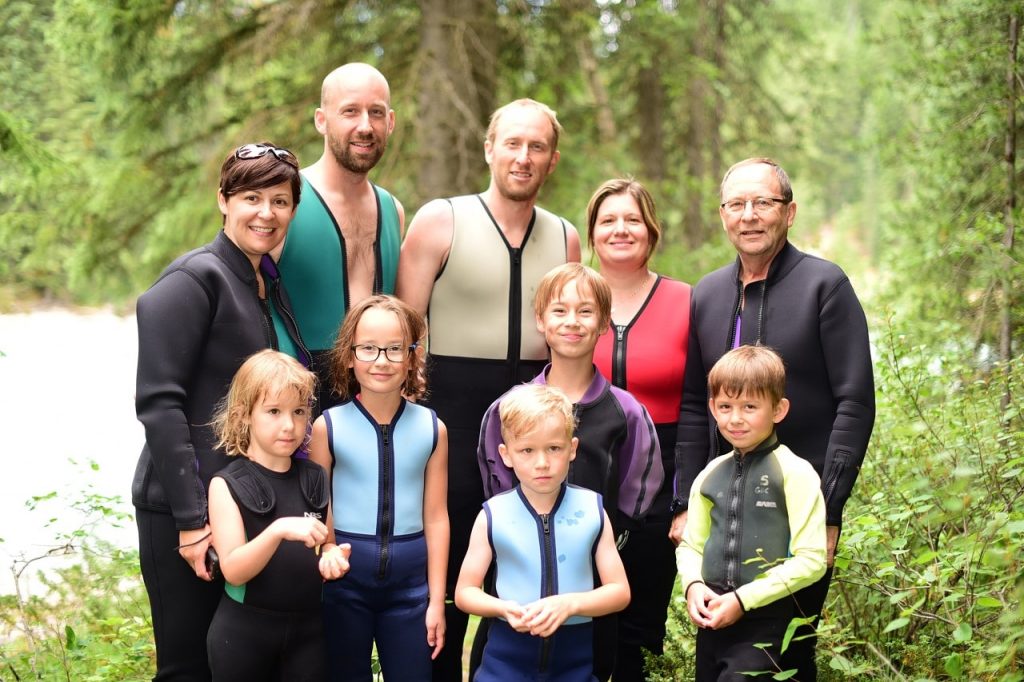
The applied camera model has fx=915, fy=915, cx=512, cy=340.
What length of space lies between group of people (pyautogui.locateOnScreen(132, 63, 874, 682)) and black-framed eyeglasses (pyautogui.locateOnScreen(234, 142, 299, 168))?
0.01m

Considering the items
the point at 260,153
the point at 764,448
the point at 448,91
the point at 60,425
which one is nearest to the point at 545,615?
the point at 764,448

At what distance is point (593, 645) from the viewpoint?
350 centimetres

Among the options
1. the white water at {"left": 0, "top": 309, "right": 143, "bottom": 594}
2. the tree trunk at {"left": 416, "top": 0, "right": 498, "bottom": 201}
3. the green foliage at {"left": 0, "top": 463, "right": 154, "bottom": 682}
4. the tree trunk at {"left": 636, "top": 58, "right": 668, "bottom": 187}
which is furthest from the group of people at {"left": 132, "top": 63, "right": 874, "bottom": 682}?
the tree trunk at {"left": 636, "top": 58, "right": 668, "bottom": 187}

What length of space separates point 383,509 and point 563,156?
7292mm

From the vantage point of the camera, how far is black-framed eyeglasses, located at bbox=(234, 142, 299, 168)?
11.1 ft

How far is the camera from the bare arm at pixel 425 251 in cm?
415

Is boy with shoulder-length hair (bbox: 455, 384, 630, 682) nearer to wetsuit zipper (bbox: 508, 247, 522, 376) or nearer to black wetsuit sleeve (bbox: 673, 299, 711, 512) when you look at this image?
black wetsuit sleeve (bbox: 673, 299, 711, 512)

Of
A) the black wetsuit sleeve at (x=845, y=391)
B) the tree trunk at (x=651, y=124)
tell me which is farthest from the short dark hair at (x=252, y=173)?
the tree trunk at (x=651, y=124)

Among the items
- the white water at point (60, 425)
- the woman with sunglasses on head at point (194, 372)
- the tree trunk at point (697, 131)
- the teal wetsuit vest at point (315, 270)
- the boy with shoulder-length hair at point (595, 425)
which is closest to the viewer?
the woman with sunglasses on head at point (194, 372)

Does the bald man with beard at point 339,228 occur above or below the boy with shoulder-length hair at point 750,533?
above

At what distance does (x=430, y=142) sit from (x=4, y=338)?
15143mm

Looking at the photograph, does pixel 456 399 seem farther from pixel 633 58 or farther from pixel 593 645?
pixel 633 58

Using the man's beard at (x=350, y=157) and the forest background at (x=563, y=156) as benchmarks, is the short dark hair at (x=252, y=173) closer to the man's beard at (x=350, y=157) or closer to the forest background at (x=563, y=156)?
the man's beard at (x=350, y=157)

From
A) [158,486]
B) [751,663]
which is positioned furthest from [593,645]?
[158,486]
